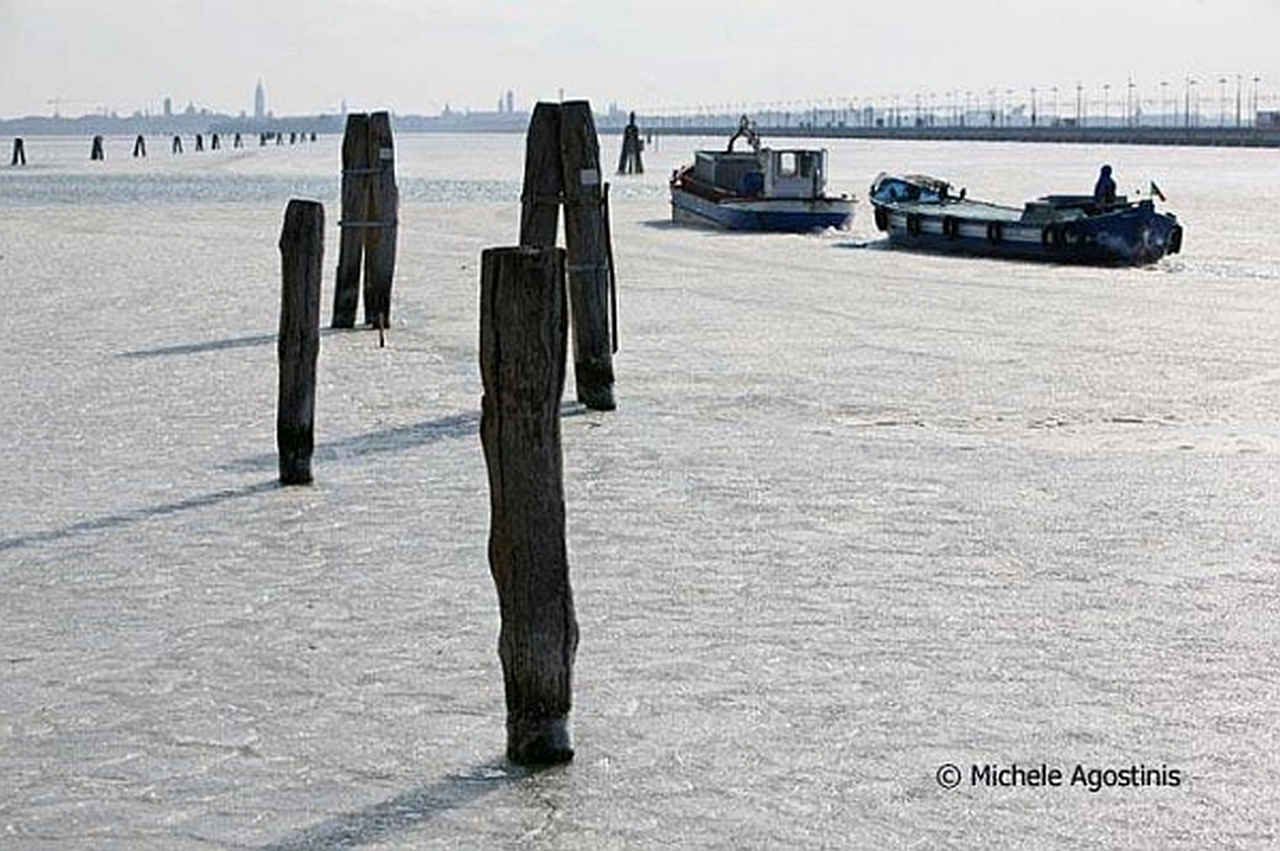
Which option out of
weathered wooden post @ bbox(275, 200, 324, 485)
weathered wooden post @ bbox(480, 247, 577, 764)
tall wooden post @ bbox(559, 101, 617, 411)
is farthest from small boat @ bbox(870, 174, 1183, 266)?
weathered wooden post @ bbox(480, 247, 577, 764)

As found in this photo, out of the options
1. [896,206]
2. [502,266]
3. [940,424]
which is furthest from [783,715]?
[896,206]

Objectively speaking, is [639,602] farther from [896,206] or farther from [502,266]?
[896,206]

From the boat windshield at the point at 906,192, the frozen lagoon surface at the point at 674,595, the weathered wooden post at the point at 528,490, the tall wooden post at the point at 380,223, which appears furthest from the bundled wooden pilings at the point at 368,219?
the boat windshield at the point at 906,192

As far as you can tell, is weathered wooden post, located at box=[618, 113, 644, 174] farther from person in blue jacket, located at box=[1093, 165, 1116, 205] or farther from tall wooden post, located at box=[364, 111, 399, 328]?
tall wooden post, located at box=[364, 111, 399, 328]

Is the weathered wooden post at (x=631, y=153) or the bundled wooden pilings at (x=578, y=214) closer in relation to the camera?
the bundled wooden pilings at (x=578, y=214)

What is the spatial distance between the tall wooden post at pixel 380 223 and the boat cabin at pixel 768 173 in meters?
22.2

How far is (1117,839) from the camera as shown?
230 inches

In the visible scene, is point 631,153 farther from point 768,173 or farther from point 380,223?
point 380,223

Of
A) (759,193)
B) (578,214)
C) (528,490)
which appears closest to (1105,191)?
(759,193)

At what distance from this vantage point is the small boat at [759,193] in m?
39.7

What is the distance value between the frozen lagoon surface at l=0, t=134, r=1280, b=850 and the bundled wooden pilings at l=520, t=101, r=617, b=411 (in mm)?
438

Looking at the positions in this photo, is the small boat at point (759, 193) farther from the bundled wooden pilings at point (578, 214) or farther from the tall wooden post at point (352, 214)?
the bundled wooden pilings at point (578, 214)

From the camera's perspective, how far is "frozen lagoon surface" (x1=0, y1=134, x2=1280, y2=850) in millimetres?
6188

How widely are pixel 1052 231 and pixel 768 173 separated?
964cm
